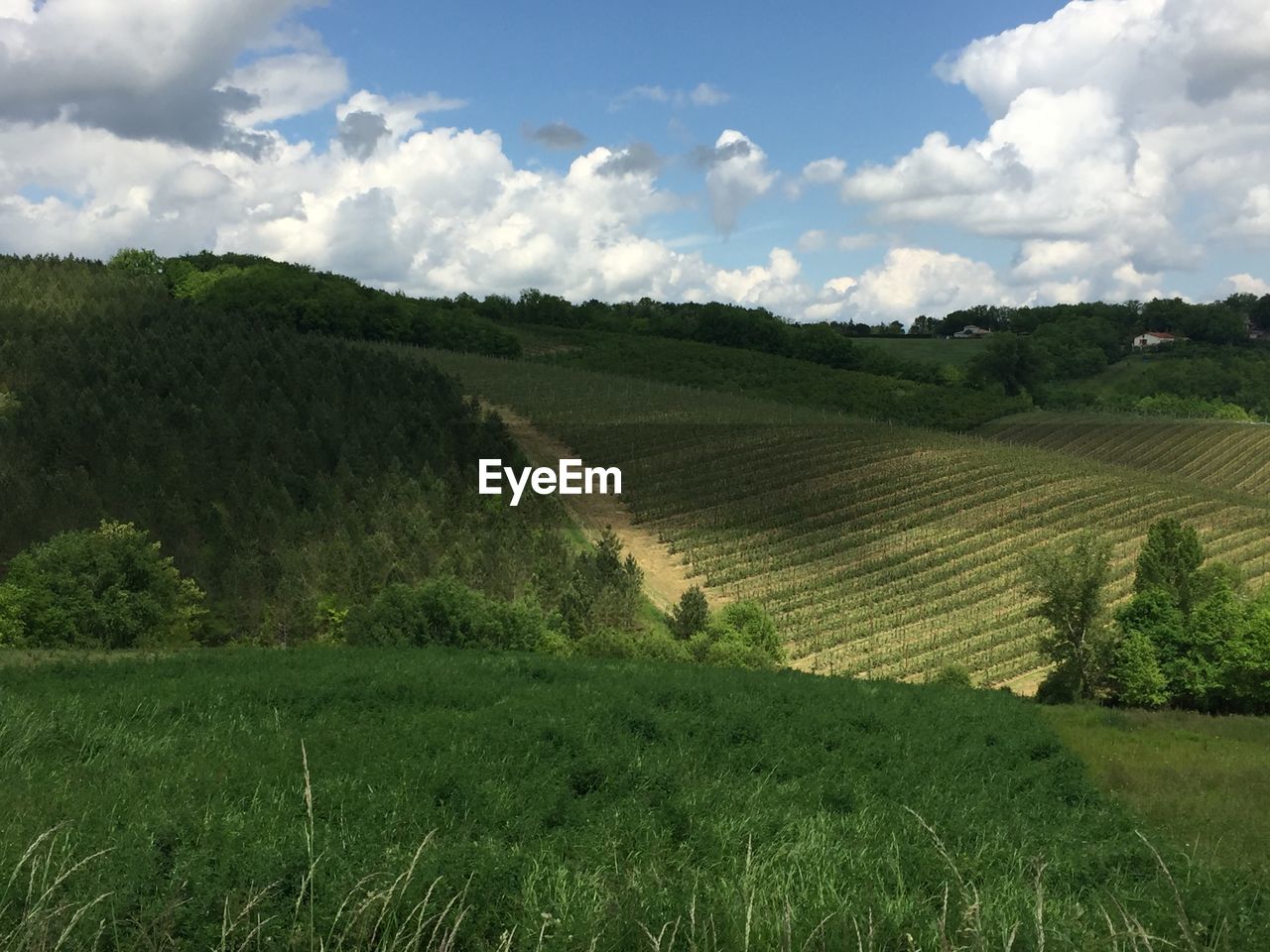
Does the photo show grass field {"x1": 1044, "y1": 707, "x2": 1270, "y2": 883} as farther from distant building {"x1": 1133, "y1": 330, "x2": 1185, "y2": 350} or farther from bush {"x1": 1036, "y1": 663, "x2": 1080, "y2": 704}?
distant building {"x1": 1133, "y1": 330, "x2": 1185, "y2": 350}

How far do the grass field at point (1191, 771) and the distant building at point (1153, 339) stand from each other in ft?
584

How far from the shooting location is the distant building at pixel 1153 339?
187 metres

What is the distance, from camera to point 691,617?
143ft

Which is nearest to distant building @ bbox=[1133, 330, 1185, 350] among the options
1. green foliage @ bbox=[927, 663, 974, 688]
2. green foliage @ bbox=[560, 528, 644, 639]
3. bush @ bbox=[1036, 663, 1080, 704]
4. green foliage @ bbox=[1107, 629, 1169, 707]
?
green foliage @ bbox=[1107, 629, 1169, 707]

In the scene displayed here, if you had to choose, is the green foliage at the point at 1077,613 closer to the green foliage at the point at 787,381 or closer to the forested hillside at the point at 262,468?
the forested hillside at the point at 262,468

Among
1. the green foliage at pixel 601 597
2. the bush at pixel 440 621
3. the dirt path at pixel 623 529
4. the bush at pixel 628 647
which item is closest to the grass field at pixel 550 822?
the bush at pixel 440 621

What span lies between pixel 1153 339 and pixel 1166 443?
116 meters

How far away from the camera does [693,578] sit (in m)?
52.5

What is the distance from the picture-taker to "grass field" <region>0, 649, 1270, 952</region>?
6938mm

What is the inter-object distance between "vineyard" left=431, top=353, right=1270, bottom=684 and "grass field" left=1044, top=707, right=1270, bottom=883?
12997mm

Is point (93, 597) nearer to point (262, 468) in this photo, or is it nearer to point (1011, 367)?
point (262, 468)

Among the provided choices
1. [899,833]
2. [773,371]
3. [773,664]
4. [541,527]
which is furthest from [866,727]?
[773,371]

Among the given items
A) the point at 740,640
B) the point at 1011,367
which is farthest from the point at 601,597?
the point at 1011,367

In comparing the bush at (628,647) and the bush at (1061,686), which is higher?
the bush at (628,647)
